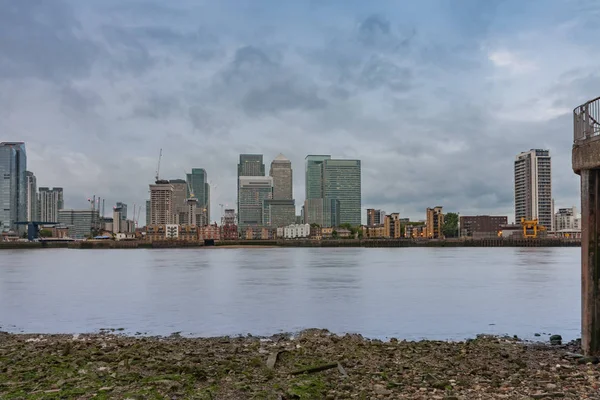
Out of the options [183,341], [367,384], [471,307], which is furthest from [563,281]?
[367,384]

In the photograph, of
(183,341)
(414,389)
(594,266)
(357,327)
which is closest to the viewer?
(414,389)

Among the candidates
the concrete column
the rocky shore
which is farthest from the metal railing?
the rocky shore

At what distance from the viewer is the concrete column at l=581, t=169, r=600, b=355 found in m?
15.4

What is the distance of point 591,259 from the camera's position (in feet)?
50.7

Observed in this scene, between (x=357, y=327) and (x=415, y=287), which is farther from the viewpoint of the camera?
(x=415, y=287)

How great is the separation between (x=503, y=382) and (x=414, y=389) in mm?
2335

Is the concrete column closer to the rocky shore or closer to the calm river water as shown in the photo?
the rocky shore

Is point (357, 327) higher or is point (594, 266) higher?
point (594, 266)

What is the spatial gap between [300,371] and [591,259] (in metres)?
8.80

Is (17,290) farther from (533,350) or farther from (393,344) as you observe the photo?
(533,350)

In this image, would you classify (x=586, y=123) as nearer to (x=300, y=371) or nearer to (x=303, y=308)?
(x=300, y=371)

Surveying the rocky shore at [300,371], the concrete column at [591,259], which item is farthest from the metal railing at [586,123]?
the rocky shore at [300,371]

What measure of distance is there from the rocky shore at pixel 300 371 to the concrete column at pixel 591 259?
76 cm

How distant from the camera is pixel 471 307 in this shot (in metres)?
34.4
